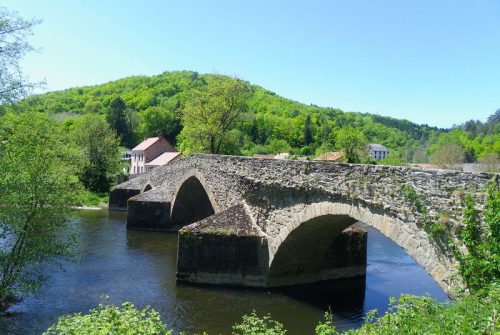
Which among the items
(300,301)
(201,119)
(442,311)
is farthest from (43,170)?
(201,119)

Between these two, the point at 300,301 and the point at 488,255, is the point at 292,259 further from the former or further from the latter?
the point at 488,255

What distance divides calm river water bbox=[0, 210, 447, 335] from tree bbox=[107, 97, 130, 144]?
210 ft

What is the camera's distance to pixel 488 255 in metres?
8.05

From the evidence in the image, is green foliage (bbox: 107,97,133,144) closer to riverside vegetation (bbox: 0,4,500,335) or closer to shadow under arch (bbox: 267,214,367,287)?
riverside vegetation (bbox: 0,4,500,335)

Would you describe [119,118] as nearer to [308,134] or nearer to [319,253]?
[308,134]

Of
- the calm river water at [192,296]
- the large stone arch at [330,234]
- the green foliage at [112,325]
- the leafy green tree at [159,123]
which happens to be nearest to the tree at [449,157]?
the calm river water at [192,296]

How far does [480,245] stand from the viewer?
322 inches

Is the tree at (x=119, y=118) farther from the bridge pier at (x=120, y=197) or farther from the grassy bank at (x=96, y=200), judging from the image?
the bridge pier at (x=120, y=197)

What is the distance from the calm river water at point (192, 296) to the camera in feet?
42.2

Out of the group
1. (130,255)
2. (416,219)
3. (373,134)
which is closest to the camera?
(416,219)

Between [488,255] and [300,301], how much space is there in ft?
25.5

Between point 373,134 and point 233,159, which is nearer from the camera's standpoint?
point 233,159

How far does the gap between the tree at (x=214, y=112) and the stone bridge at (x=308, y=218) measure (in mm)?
17352

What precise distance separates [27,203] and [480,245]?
1186 cm
